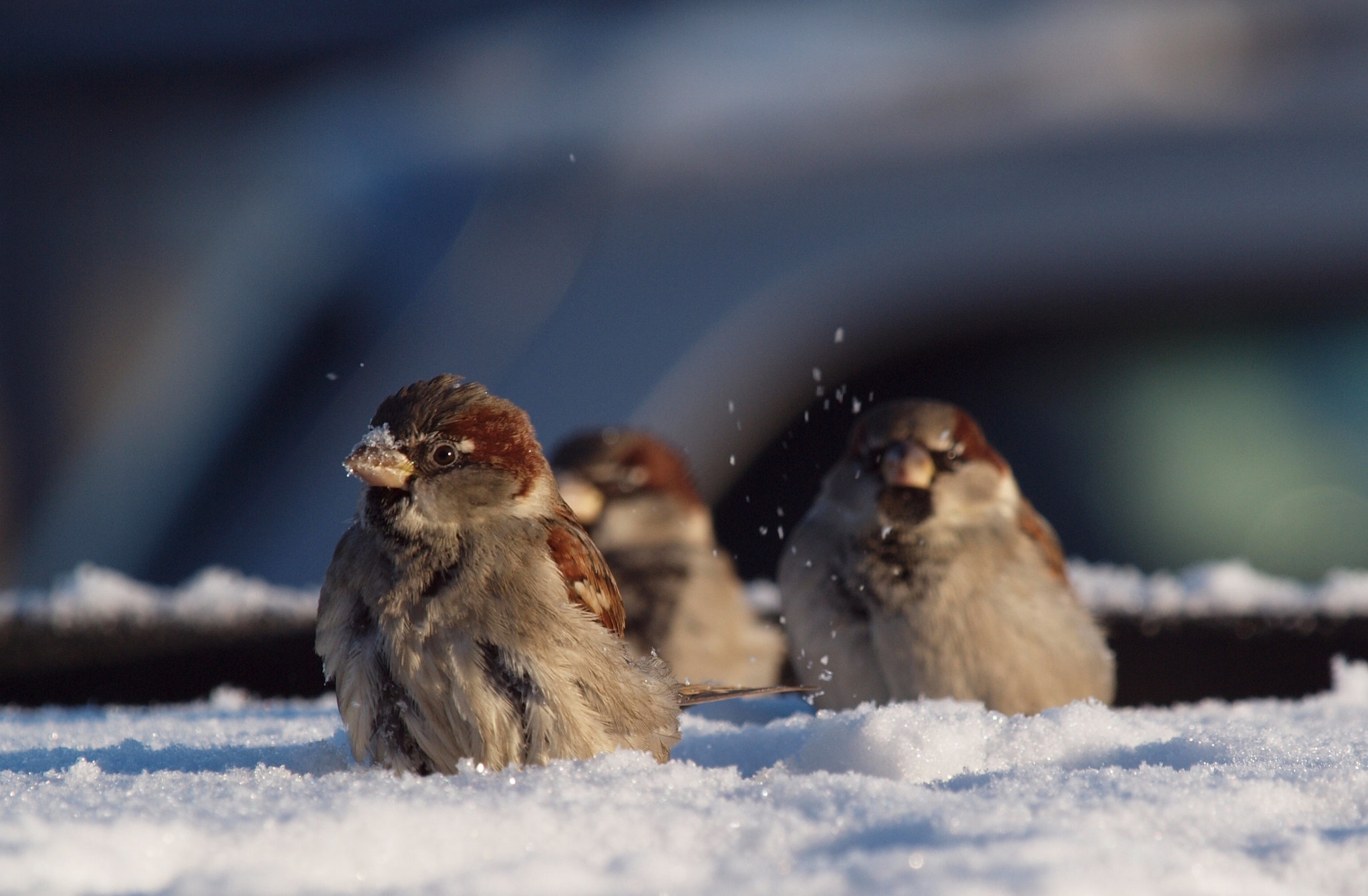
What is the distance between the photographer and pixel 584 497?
3.19 metres

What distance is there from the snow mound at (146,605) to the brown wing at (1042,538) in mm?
1368

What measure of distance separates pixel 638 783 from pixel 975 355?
106 inches

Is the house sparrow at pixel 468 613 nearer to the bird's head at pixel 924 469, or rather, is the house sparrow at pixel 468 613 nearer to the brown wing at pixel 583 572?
the brown wing at pixel 583 572

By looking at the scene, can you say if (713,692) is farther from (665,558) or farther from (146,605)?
(146,605)

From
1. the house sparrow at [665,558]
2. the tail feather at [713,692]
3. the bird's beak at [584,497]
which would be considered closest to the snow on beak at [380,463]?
the tail feather at [713,692]

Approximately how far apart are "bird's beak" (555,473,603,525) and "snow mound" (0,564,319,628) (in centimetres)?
60

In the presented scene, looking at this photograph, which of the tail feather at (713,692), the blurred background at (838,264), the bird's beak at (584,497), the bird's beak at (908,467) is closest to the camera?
the tail feather at (713,692)

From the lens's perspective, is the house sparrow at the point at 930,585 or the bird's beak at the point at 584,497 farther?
the bird's beak at the point at 584,497

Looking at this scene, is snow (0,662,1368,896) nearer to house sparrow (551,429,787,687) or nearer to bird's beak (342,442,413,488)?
bird's beak (342,442,413,488)

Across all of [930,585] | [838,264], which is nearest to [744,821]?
[930,585]

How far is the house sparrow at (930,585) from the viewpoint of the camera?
7.63 feet

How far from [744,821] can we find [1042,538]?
1.66 m

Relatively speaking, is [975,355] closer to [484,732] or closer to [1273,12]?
[1273,12]

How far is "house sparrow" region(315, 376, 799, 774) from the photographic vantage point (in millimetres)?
1419
